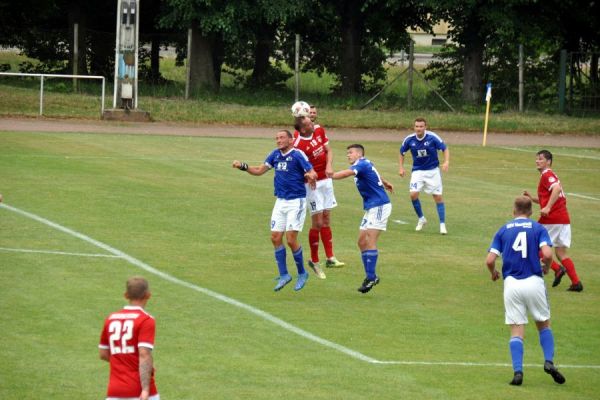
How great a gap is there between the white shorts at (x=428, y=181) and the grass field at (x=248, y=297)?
92cm

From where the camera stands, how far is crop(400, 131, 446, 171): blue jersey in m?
24.6

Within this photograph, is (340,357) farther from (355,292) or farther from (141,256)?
(141,256)

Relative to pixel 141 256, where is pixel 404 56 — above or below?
above

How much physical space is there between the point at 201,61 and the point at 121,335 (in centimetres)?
4515

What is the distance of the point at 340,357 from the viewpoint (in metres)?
14.2

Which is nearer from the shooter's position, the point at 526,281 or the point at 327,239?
the point at 526,281

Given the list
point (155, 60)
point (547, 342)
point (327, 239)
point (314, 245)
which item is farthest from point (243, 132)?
point (547, 342)

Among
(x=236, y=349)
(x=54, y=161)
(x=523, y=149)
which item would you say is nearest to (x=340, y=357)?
(x=236, y=349)

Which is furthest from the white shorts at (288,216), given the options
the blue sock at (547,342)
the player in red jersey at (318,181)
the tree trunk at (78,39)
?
the tree trunk at (78,39)

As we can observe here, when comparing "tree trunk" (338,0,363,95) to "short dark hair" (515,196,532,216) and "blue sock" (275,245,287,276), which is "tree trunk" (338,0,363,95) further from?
"short dark hair" (515,196,532,216)

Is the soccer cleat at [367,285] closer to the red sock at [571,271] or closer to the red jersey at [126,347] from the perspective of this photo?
the red sock at [571,271]

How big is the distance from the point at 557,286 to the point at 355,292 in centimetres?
340

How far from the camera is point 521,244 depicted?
44.1 ft

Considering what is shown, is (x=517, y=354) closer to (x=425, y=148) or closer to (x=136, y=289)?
(x=136, y=289)
